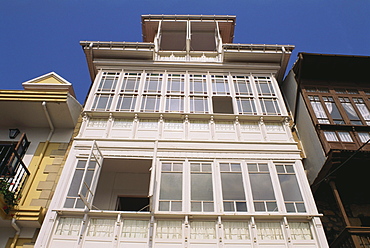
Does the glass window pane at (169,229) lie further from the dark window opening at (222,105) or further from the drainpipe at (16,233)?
the dark window opening at (222,105)

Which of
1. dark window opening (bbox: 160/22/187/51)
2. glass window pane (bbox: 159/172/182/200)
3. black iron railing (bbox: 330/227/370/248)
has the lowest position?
black iron railing (bbox: 330/227/370/248)

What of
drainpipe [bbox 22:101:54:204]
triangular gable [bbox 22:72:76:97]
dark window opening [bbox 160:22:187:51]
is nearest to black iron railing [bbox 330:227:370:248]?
drainpipe [bbox 22:101:54:204]

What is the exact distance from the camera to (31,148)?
11.3 metres

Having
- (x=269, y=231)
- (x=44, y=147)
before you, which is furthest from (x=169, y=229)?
(x=44, y=147)

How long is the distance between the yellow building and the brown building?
951cm

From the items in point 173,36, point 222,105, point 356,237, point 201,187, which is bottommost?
point 356,237

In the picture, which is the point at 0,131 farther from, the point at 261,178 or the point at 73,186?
the point at 261,178

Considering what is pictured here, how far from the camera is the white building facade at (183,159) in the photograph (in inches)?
340

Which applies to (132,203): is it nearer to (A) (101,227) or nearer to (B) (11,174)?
(A) (101,227)

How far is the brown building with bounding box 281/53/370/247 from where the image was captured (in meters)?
10.1

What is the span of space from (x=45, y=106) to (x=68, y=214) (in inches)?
185

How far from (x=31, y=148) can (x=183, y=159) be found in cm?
595

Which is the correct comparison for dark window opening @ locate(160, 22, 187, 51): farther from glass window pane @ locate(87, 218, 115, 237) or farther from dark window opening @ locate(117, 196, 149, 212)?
glass window pane @ locate(87, 218, 115, 237)

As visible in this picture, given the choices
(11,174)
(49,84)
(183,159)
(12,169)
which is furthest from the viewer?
(49,84)
